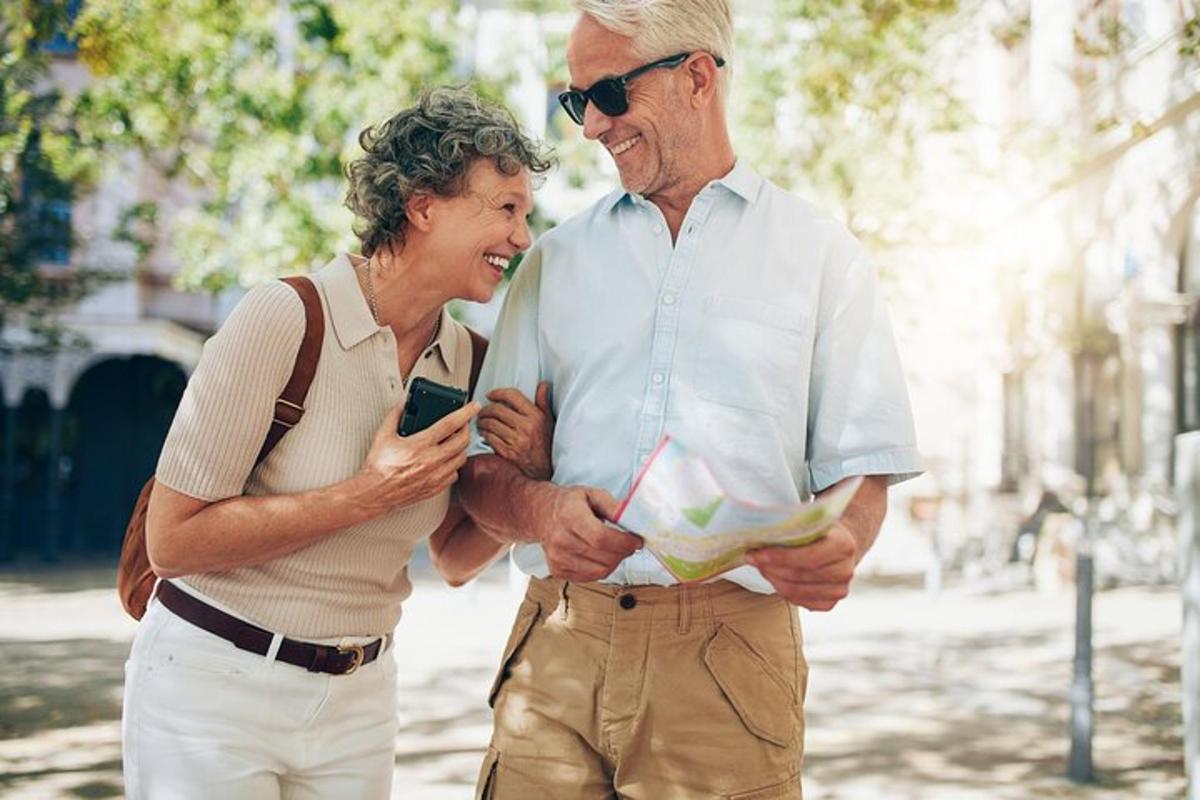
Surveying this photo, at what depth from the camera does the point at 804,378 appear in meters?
2.55

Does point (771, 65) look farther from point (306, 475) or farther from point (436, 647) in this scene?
point (306, 475)

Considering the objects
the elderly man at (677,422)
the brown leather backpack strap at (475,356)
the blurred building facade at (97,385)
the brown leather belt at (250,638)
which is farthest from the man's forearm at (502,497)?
the blurred building facade at (97,385)

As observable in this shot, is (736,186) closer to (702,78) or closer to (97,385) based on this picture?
(702,78)

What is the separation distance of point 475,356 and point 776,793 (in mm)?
1211

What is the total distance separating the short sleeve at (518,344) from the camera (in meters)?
2.78

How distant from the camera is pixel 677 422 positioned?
8.37ft

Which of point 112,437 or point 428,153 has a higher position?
point 428,153

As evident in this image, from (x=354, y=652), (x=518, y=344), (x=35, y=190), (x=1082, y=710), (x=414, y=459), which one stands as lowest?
(x=1082, y=710)

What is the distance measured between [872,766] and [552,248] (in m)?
5.39

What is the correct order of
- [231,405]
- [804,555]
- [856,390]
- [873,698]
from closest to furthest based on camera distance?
[804,555]
[856,390]
[231,405]
[873,698]

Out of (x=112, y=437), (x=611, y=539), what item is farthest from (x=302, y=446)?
(x=112, y=437)

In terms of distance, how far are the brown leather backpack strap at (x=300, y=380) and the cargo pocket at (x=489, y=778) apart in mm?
734

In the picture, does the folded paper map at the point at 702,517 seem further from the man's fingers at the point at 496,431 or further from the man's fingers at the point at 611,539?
the man's fingers at the point at 496,431

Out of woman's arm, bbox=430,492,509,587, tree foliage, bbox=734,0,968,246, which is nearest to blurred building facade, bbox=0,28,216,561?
tree foliage, bbox=734,0,968,246
